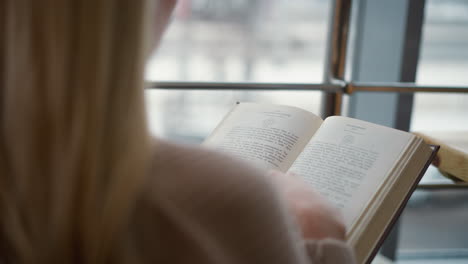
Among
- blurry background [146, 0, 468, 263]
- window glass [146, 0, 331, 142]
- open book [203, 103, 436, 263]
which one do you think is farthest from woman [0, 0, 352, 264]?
window glass [146, 0, 331, 142]

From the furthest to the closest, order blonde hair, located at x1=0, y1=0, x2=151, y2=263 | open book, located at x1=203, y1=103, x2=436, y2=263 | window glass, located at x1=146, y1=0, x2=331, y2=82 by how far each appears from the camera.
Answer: window glass, located at x1=146, y1=0, x2=331, y2=82
open book, located at x1=203, y1=103, x2=436, y2=263
blonde hair, located at x1=0, y1=0, x2=151, y2=263

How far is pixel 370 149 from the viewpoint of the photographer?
732 mm

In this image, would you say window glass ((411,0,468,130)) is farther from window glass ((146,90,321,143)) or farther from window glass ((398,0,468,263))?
window glass ((146,90,321,143))

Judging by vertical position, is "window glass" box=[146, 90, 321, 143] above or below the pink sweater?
below

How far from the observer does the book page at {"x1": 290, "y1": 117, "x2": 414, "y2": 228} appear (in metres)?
0.69

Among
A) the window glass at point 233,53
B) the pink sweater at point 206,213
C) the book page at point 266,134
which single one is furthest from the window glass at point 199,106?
the pink sweater at point 206,213

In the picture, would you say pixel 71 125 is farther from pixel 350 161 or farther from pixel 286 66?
pixel 286 66

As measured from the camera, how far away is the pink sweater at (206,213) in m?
0.41

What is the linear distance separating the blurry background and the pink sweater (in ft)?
6.15

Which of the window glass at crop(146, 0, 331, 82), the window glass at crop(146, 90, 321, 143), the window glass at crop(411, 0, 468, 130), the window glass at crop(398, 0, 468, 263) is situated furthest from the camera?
the window glass at crop(411, 0, 468, 130)

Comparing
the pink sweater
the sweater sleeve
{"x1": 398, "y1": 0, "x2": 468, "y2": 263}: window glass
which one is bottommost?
{"x1": 398, "y1": 0, "x2": 468, "y2": 263}: window glass

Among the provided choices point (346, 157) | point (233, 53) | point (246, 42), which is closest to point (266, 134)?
point (346, 157)

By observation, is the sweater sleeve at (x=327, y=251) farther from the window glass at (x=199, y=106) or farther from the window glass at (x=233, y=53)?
the window glass at (x=199, y=106)

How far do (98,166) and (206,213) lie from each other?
0.26 ft
